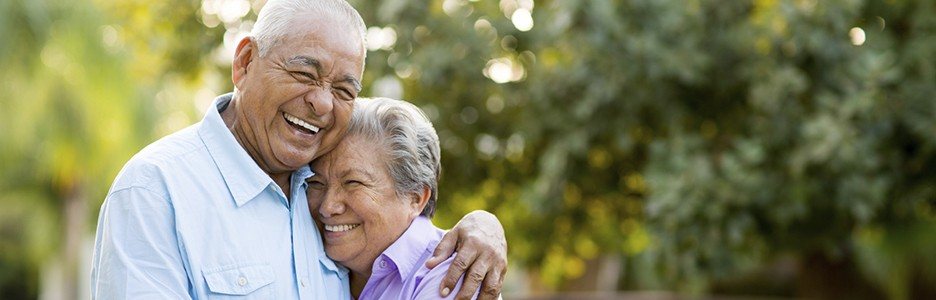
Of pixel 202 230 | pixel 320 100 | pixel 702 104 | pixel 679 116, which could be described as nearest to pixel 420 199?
pixel 320 100

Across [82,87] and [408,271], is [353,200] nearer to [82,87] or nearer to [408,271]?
A: [408,271]

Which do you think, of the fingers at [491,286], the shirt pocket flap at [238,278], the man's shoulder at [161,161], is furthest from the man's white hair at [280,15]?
the fingers at [491,286]

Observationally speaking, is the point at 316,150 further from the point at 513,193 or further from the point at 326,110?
the point at 513,193

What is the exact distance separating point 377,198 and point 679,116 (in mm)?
4844

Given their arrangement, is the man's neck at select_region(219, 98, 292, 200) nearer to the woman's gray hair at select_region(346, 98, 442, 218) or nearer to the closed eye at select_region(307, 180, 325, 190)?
the closed eye at select_region(307, 180, 325, 190)

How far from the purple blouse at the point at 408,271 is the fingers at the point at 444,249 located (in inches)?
0.5

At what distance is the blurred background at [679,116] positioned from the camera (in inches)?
267

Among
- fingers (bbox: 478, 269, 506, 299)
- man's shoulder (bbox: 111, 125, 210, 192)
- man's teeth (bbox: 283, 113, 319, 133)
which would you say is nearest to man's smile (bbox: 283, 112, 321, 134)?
man's teeth (bbox: 283, 113, 319, 133)

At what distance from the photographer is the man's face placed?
2.68 meters

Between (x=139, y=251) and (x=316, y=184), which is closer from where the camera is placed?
(x=139, y=251)

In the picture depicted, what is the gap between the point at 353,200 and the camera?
2.96 meters

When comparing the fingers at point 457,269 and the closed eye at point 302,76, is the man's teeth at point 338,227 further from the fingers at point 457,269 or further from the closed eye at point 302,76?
the closed eye at point 302,76

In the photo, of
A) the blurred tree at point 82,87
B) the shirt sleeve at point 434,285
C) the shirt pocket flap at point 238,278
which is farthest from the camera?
the blurred tree at point 82,87

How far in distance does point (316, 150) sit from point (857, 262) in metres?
7.44
